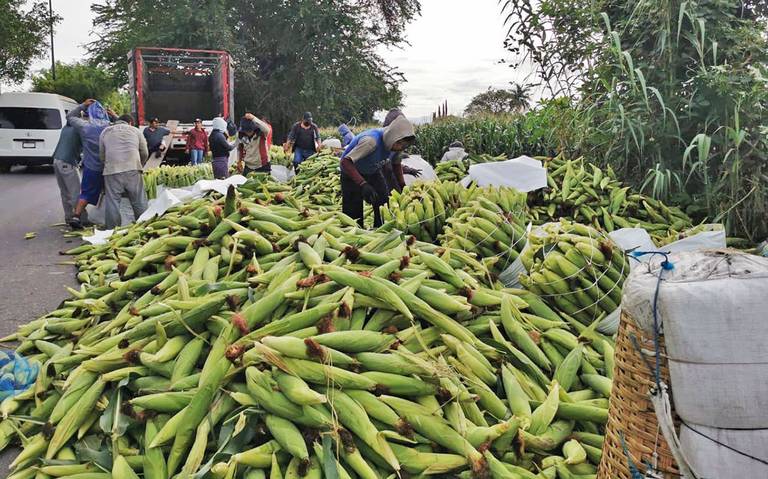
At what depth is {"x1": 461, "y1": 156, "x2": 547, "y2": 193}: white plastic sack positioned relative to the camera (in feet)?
19.2

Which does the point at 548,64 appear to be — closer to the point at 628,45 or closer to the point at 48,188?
the point at 628,45

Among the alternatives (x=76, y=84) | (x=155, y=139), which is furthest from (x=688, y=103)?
(x=76, y=84)

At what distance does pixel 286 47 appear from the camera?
31328 millimetres

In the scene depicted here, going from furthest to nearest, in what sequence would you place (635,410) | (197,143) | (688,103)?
(197,143), (688,103), (635,410)

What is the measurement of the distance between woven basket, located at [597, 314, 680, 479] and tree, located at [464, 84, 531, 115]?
247 inches

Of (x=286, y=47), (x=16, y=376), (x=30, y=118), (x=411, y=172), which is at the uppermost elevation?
(x=286, y=47)

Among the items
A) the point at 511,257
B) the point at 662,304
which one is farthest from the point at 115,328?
the point at 662,304

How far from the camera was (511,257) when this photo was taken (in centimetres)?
427

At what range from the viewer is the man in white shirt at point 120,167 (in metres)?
8.96

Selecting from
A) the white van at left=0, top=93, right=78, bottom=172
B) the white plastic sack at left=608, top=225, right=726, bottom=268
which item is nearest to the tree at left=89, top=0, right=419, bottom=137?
the white van at left=0, top=93, right=78, bottom=172

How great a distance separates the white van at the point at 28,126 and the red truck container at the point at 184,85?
3657mm

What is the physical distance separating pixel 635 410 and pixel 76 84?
51040mm

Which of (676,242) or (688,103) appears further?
(688,103)

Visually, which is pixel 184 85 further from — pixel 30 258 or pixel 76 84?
pixel 76 84
